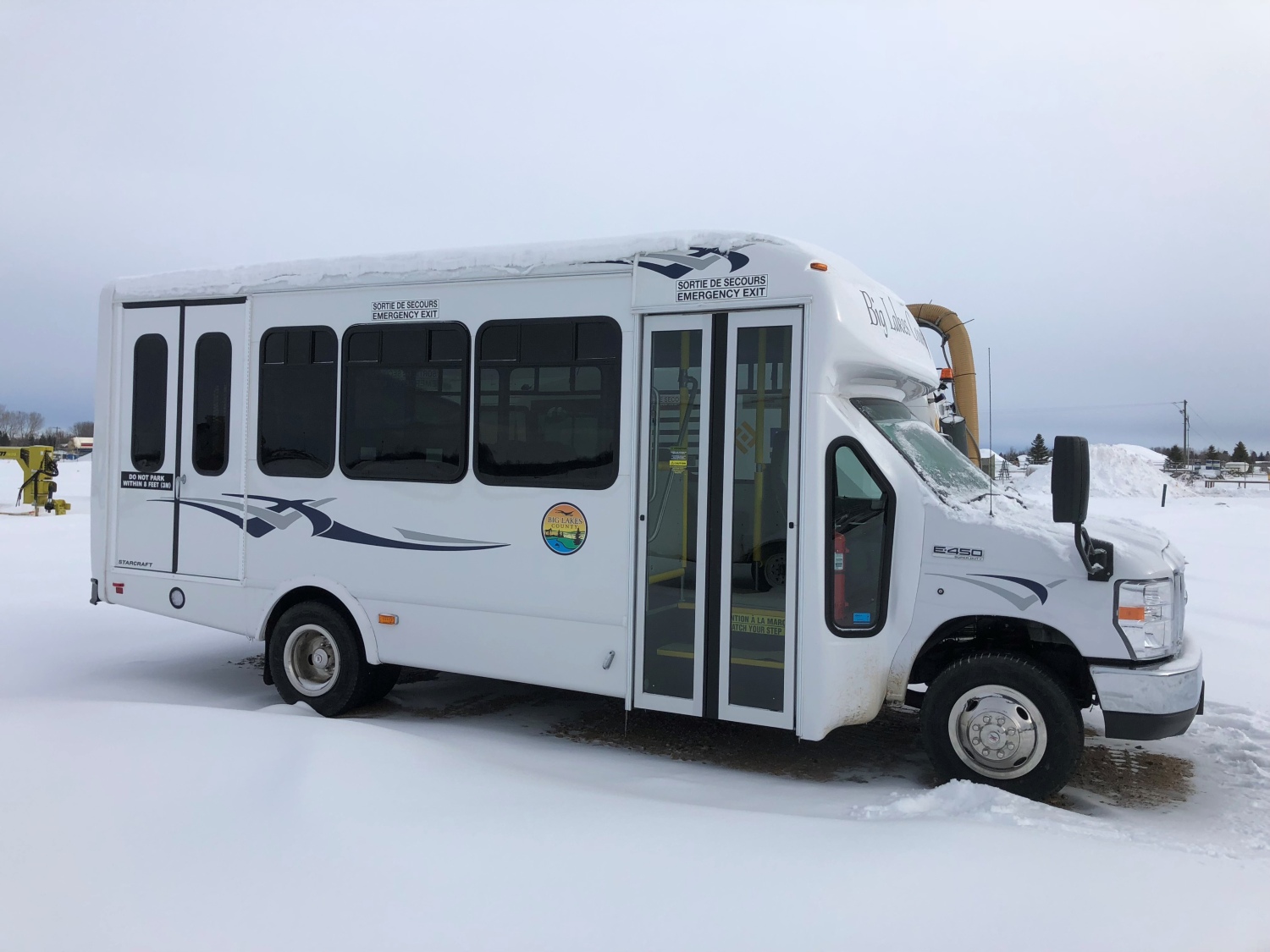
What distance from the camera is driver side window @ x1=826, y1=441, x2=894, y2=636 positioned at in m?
5.26

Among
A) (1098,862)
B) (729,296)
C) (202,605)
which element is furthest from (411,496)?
(1098,862)

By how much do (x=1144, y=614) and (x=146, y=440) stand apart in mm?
7103

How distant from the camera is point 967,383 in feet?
36.6

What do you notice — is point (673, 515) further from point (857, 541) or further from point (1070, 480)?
point (1070, 480)

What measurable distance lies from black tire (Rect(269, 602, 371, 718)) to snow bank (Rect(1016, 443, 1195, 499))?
35.0 meters

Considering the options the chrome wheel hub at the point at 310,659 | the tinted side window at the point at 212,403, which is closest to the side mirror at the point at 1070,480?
the chrome wheel hub at the point at 310,659

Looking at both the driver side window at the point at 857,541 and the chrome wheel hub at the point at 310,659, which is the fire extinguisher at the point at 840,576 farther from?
the chrome wheel hub at the point at 310,659

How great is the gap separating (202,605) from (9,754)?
7.94 feet

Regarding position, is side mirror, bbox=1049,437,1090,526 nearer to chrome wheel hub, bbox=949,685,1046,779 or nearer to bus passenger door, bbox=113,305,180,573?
chrome wheel hub, bbox=949,685,1046,779

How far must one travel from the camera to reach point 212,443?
7055mm

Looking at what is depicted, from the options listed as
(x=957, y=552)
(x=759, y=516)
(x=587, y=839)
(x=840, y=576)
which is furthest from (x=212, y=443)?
(x=957, y=552)

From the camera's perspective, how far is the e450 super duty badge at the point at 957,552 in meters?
5.08

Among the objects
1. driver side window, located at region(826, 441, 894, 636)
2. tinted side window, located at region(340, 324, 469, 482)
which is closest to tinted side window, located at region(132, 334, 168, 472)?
tinted side window, located at region(340, 324, 469, 482)

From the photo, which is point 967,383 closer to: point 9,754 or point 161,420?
point 161,420
